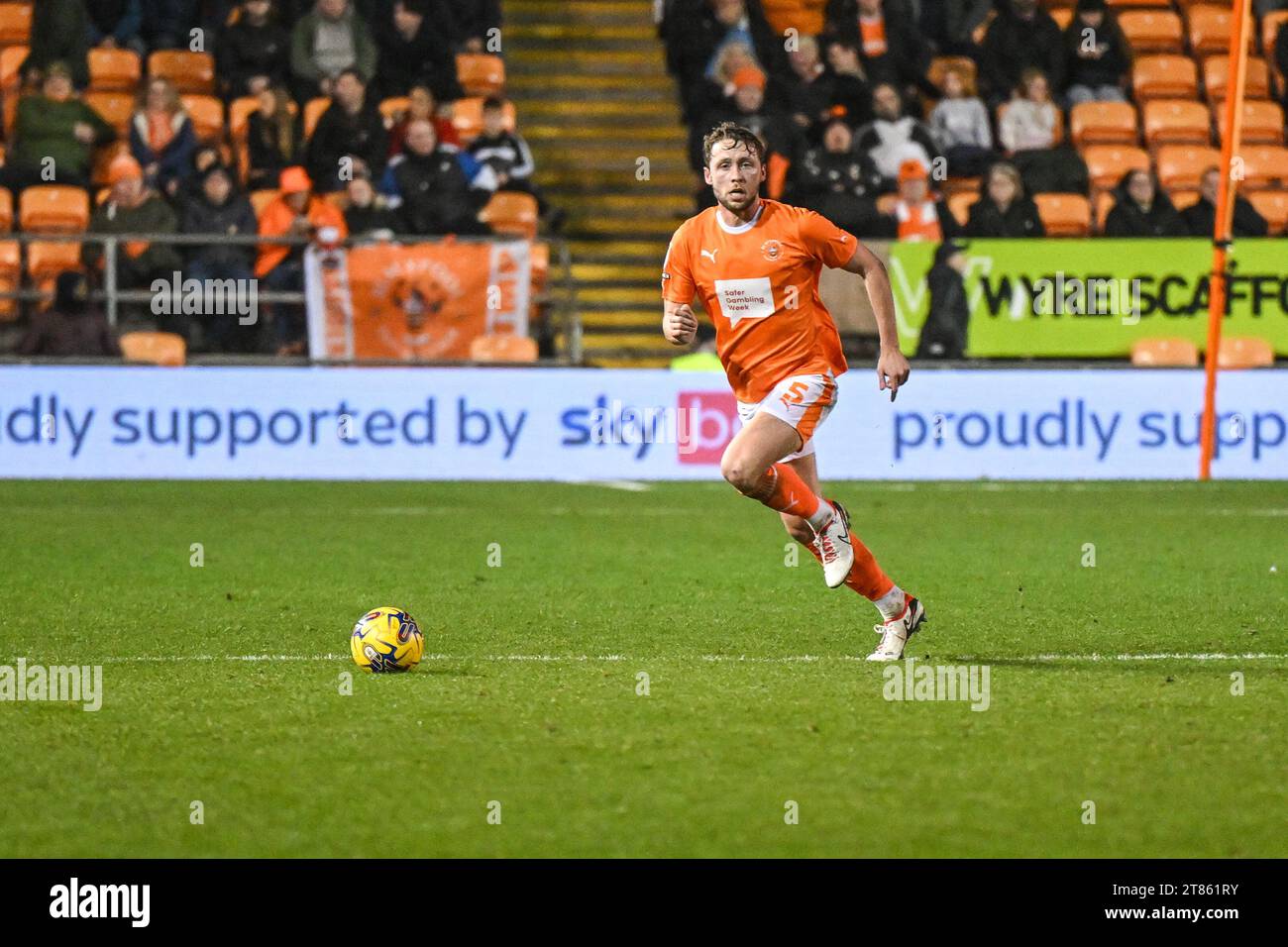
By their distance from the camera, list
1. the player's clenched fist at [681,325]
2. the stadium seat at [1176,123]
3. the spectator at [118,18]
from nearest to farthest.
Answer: the player's clenched fist at [681,325] → the spectator at [118,18] → the stadium seat at [1176,123]

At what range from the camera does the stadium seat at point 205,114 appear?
18.5m

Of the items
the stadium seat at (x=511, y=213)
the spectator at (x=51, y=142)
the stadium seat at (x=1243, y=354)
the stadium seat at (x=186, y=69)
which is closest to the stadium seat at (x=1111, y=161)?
the stadium seat at (x=1243, y=354)

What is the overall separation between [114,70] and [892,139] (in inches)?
290

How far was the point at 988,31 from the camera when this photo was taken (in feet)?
66.0

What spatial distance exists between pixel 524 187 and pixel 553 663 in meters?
11.4

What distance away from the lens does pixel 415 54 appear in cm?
1930

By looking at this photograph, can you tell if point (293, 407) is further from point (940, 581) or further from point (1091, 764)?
point (1091, 764)

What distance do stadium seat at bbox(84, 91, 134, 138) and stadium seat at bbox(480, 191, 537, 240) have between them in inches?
142

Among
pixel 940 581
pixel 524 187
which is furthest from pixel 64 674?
pixel 524 187

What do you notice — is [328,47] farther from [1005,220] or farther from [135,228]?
[1005,220]

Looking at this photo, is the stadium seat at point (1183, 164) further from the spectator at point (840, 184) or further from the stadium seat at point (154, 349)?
the stadium seat at point (154, 349)

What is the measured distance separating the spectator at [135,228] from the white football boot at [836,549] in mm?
9492

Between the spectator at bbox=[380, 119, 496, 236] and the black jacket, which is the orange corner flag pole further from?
the spectator at bbox=[380, 119, 496, 236]

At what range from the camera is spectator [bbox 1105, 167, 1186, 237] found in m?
17.5
